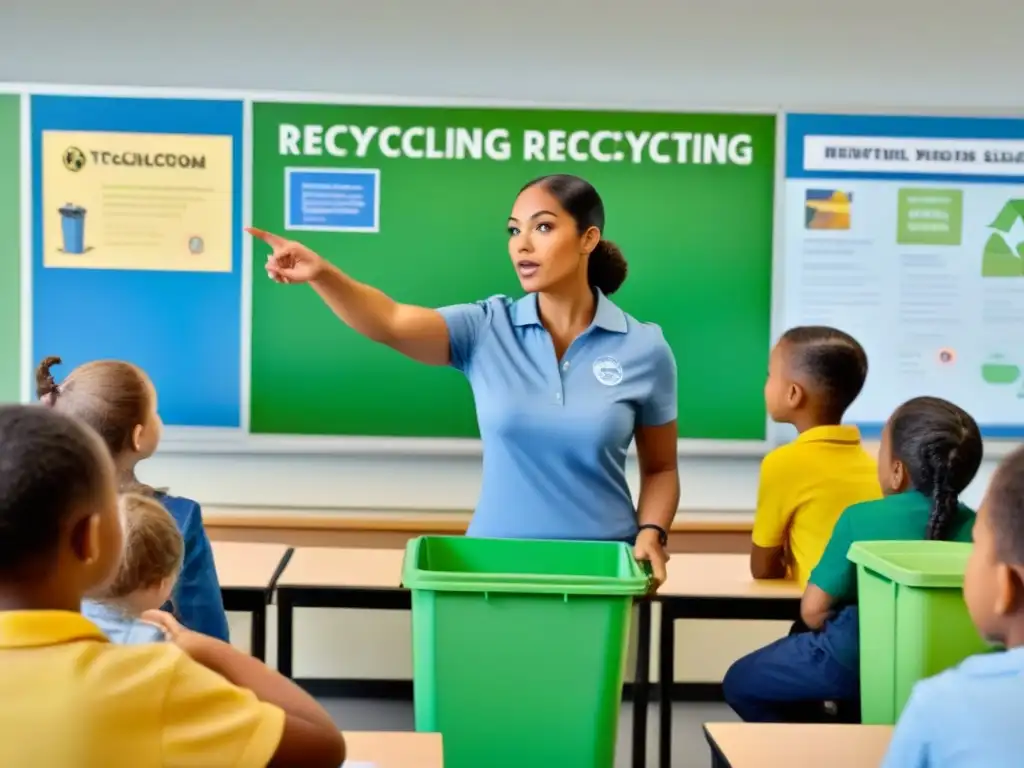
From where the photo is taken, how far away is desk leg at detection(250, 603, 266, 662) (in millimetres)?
2463

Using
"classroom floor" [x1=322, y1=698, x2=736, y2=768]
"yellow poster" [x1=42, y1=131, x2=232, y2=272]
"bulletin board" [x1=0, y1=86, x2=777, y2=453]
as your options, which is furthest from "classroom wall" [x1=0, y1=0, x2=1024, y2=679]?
"classroom floor" [x1=322, y1=698, x2=736, y2=768]

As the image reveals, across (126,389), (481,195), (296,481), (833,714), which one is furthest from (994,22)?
(126,389)

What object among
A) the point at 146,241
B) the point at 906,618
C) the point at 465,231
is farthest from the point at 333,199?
the point at 906,618

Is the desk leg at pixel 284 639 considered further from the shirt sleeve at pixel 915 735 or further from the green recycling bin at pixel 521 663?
the shirt sleeve at pixel 915 735

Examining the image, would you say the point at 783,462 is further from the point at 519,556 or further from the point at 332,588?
the point at 332,588

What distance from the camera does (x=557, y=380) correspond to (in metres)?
2.14

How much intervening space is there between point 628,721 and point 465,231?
5.65 ft

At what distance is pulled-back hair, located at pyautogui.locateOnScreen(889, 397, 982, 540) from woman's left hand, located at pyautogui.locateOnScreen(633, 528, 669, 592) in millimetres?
511

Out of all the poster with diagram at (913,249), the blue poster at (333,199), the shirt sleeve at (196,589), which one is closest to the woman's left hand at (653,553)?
the shirt sleeve at (196,589)

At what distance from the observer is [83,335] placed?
3.47 metres

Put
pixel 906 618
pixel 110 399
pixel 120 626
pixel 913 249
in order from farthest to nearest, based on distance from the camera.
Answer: pixel 913 249
pixel 110 399
pixel 906 618
pixel 120 626

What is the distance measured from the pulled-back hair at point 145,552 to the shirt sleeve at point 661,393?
1048mm

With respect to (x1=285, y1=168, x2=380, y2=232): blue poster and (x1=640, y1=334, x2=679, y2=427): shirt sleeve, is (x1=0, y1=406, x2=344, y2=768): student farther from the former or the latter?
(x1=285, y1=168, x2=380, y2=232): blue poster

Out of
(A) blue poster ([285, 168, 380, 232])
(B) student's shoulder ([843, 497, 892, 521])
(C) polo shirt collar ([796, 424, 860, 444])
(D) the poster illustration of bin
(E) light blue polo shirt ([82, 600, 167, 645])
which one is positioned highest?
(A) blue poster ([285, 168, 380, 232])
